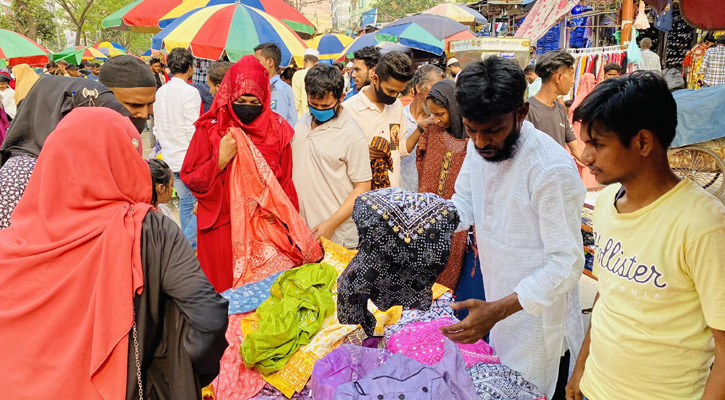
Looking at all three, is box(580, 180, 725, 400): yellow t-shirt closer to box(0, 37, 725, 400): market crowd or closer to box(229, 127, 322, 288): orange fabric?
box(0, 37, 725, 400): market crowd

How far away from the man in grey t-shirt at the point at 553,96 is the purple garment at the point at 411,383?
2.63 meters

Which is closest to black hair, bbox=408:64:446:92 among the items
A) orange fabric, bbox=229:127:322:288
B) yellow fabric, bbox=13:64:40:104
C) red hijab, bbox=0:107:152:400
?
orange fabric, bbox=229:127:322:288

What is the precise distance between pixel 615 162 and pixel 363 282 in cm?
91

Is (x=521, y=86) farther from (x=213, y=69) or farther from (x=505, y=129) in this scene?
(x=213, y=69)

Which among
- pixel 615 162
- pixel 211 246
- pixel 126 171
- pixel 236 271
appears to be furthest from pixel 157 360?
pixel 615 162

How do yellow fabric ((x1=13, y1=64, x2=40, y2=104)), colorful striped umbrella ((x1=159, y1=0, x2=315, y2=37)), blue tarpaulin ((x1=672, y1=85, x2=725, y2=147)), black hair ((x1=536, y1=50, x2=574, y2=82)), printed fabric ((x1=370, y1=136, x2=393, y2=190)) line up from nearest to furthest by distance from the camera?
printed fabric ((x1=370, y1=136, x2=393, y2=190)) < black hair ((x1=536, y1=50, x2=574, y2=82)) < yellow fabric ((x1=13, y1=64, x2=40, y2=104)) < blue tarpaulin ((x1=672, y1=85, x2=725, y2=147)) < colorful striped umbrella ((x1=159, y1=0, x2=315, y2=37))

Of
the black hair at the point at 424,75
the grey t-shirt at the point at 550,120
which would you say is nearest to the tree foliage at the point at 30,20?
the black hair at the point at 424,75

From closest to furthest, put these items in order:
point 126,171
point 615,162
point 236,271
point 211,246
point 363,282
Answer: point 615,162 < point 126,171 < point 363,282 < point 236,271 < point 211,246

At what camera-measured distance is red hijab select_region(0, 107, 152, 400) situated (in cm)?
152

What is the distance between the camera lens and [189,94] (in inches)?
200

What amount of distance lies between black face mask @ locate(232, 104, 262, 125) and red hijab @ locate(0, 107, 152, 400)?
138cm

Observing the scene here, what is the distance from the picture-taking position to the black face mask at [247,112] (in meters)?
2.93

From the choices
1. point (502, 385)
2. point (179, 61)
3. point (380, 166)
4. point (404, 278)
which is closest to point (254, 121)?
point (380, 166)

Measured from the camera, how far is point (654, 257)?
4.60 ft
